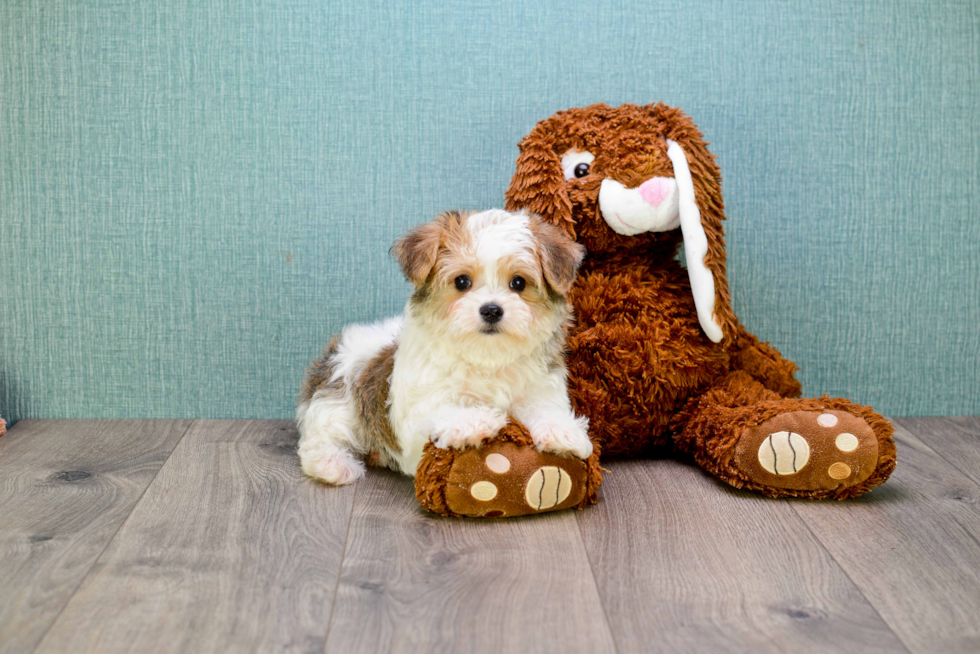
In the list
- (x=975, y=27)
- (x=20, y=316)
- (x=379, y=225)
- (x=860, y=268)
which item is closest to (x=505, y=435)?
(x=379, y=225)

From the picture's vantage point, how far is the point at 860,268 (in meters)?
2.40

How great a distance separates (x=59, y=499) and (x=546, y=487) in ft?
3.32

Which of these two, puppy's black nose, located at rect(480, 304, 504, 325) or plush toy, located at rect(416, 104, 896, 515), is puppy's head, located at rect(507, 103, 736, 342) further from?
puppy's black nose, located at rect(480, 304, 504, 325)

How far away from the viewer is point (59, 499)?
1812 mm

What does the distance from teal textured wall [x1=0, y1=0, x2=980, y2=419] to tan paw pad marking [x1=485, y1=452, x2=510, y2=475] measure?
2.63 feet

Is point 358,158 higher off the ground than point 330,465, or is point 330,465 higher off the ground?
point 358,158

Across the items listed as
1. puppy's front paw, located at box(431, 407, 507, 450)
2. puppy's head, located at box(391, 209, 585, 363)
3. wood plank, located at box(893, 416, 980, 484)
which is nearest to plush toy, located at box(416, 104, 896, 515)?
puppy's head, located at box(391, 209, 585, 363)

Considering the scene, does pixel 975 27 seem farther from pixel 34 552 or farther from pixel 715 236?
pixel 34 552

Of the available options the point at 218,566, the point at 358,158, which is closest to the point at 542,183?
the point at 358,158

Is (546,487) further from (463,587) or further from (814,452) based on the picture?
(814,452)

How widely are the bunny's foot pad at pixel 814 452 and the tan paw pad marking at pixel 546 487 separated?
421mm

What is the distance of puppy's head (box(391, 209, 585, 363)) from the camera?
1.69 meters

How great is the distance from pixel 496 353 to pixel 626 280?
44 cm

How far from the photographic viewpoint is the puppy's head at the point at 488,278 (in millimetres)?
1691
